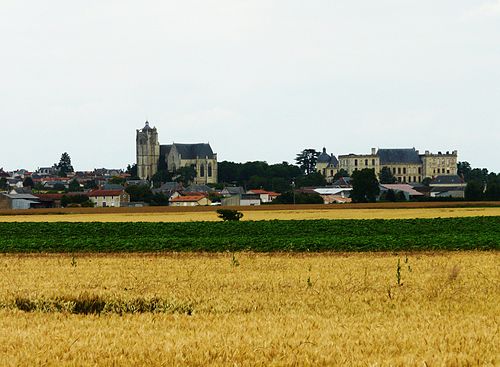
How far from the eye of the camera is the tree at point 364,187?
130000 millimetres

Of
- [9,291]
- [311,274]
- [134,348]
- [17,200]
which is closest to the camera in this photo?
[134,348]

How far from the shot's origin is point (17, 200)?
12694 centimetres

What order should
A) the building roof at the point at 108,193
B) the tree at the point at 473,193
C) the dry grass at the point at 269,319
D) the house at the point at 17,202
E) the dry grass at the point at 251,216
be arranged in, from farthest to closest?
the building roof at the point at 108,193, the house at the point at 17,202, the tree at the point at 473,193, the dry grass at the point at 251,216, the dry grass at the point at 269,319

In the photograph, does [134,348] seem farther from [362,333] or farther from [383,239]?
[383,239]

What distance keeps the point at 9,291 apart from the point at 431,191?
571 feet

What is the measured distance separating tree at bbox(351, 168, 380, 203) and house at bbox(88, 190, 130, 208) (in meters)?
40.2

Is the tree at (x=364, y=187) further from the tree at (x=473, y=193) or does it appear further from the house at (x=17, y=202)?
the house at (x=17, y=202)

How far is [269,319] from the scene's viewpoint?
16.3m

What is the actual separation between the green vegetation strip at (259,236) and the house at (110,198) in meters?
90.4

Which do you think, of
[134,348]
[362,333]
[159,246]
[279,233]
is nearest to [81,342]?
[134,348]

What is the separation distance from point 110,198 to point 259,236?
353 ft

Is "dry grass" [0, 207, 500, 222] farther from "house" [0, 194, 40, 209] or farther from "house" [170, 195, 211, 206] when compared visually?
"house" [170, 195, 211, 206]

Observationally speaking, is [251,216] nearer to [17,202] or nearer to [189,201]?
[17,202]

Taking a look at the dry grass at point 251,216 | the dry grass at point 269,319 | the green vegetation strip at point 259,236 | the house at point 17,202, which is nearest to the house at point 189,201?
the house at point 17,202
